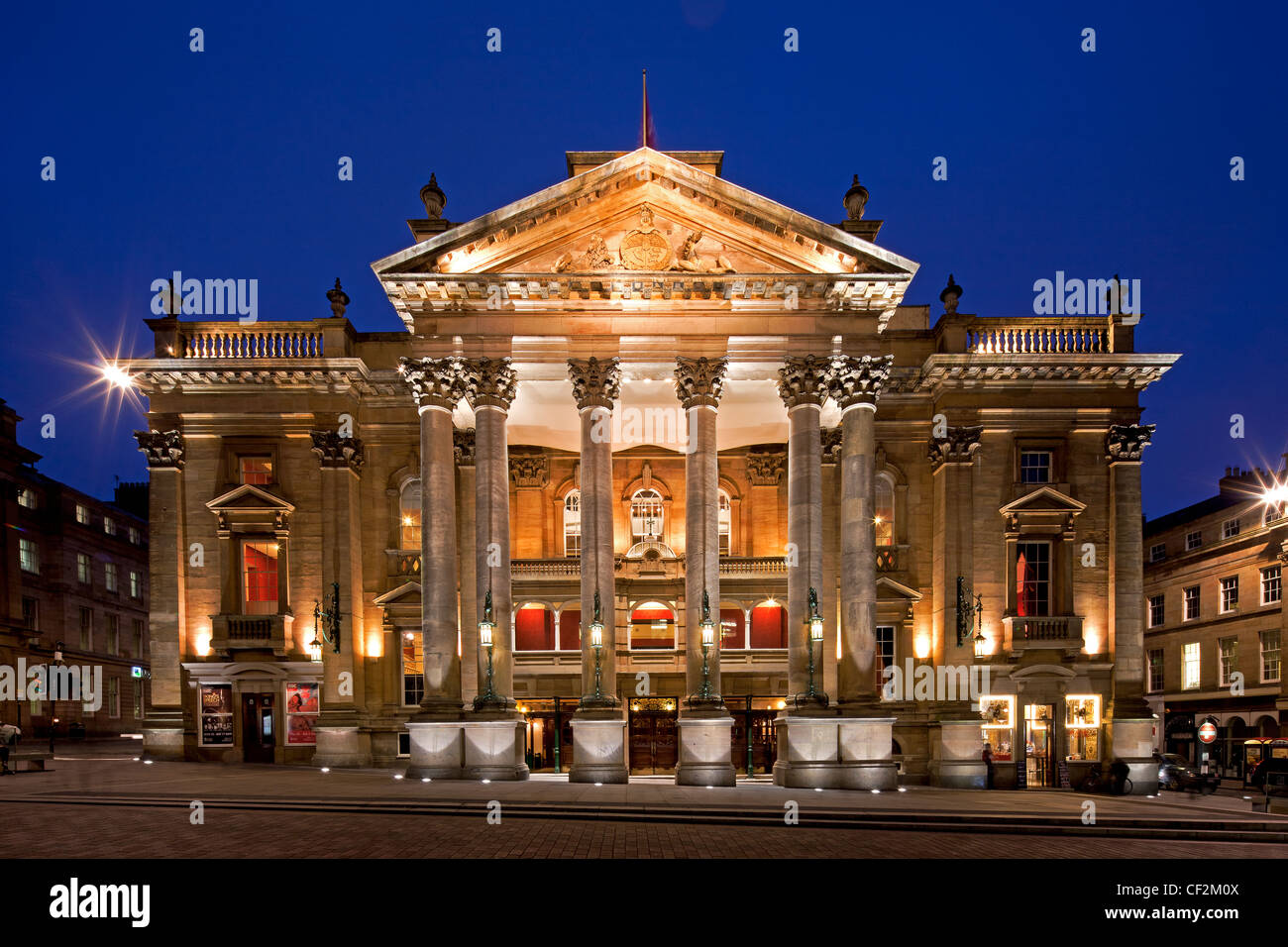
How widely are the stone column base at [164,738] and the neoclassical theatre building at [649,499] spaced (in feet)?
0.39

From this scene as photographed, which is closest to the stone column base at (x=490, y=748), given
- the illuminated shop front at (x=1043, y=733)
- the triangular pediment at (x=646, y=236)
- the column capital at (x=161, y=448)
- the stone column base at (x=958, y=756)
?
the triangular pediment at (x=646, y=236)

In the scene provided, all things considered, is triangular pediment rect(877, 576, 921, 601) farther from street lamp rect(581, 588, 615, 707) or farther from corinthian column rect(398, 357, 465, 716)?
corinthian column rect(398, 357, 465, 716)

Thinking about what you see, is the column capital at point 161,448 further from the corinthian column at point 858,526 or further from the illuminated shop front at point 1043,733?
the illuminated shop front at point 1043,733

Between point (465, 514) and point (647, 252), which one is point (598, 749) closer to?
point (465, 514)

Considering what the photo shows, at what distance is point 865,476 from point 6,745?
→ 1147 inches

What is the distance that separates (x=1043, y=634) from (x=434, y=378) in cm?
2457

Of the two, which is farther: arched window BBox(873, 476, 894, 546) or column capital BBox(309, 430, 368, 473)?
arched window BBox(873, 476, 894, 546)

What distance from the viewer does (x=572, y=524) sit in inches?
1507

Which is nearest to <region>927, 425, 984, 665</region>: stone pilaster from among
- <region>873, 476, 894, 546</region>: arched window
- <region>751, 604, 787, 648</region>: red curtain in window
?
<region>873, 476, 894, 546</region>: arched window

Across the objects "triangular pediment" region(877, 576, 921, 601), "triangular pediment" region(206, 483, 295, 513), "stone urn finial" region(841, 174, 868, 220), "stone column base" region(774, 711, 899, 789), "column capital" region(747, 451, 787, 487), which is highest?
"stone urn finial" region(841, 174, 868, 220)

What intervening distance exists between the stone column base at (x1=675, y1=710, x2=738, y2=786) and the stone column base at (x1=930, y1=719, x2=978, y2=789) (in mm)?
9441

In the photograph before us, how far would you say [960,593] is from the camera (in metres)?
34.2

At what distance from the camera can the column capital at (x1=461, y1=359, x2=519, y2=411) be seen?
29.5m
